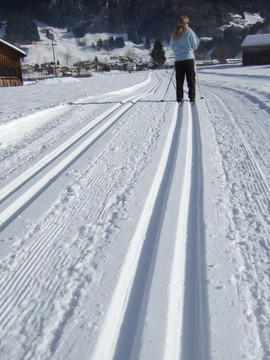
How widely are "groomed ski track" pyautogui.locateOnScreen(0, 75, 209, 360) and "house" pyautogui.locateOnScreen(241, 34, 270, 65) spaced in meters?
52.8

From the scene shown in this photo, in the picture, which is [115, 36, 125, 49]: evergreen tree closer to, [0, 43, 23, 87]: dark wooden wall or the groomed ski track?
[0, 43, 23, 87]: dark wooden wall

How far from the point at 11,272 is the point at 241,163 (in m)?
2.39

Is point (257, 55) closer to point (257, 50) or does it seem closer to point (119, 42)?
point (257, 50)

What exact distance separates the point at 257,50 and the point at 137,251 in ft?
179

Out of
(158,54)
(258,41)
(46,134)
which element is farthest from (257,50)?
(46,134)

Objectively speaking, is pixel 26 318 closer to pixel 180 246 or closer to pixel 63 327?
pixel 63 327

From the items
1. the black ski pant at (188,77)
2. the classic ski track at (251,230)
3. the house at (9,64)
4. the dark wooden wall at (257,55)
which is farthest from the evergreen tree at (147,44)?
the classic ski track at (251,230)

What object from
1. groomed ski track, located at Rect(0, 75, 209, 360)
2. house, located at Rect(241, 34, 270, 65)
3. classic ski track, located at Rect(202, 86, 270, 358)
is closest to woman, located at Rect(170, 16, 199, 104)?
classic ski track, located at Rect(202, 86, 270, 358)

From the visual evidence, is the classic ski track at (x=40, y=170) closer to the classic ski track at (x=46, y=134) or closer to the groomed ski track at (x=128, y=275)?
the groomed ski track at (x=128, y=275)

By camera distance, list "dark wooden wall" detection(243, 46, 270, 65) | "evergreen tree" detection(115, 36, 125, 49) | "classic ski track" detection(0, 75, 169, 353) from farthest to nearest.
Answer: "evergreen tree" detection(115, 36, 125, 49) → "dark wooden wall" detection(243, 46, 270, 65) → "classic ski track" detection(0, 75, 169, 353)

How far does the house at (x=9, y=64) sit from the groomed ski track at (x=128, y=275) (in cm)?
2301

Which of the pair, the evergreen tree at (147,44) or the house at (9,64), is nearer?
the house at (9,64)

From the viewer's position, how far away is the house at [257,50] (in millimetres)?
48094

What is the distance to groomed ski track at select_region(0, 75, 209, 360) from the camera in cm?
130
